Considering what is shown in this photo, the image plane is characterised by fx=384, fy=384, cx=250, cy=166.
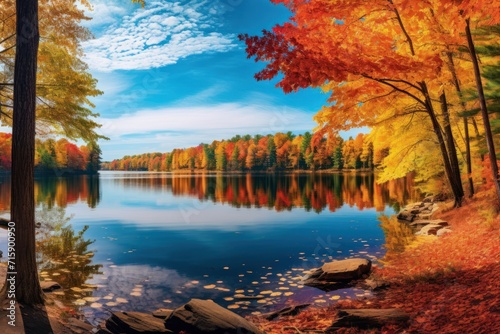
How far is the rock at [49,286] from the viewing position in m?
10.1

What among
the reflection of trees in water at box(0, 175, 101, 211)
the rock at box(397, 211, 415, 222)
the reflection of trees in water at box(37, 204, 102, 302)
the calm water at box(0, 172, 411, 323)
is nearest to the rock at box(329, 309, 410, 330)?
the calm water at box(0, 172, 411, 323)

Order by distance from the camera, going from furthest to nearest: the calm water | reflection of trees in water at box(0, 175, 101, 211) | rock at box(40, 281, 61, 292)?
reflection of trees in water at box(0, 175, 101, 211), the calm water, rock at box(40, 281, 61, 292)

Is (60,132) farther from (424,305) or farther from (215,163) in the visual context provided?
(215,163)

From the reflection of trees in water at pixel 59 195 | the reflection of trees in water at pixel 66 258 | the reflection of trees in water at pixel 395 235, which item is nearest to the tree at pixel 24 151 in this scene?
the reflection of trees in water at pixel 66 258

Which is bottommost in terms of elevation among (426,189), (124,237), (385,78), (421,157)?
(124,237)

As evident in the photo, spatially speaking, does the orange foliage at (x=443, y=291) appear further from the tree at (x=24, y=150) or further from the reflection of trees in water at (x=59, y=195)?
the reflection of trees in water at (x=59, y=195)

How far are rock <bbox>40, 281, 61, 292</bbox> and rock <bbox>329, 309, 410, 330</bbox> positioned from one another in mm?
7442

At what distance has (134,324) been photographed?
7090 mm

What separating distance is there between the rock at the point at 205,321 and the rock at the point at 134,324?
22 cm

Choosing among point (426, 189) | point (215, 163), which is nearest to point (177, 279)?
point (426, 189)

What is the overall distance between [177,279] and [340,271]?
499 cm

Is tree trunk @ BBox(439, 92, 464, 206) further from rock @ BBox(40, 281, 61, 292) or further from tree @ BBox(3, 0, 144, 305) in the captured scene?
rock @ BBox(40, 281, 61, 292)

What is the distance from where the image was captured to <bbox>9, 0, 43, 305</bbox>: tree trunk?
7422 mm

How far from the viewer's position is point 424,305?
7590 millimetres
